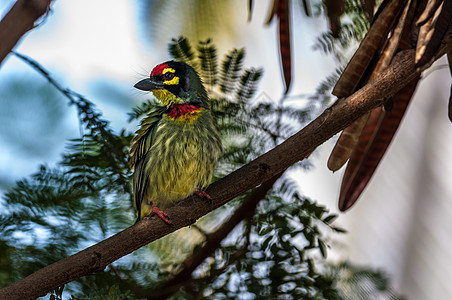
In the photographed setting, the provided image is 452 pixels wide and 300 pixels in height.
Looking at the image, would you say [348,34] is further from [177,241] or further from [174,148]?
[177,241]

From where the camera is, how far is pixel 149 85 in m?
1.38

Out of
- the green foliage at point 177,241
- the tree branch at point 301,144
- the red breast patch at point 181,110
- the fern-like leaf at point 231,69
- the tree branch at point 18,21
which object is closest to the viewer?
the tree branch at point 18,21

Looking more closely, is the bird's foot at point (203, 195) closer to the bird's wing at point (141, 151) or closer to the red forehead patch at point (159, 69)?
the bird's wing at point (141, 151)

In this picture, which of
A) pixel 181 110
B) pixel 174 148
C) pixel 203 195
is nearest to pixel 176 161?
pixel 174 148

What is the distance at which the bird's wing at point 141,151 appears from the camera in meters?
1.31

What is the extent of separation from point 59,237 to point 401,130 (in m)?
2.68

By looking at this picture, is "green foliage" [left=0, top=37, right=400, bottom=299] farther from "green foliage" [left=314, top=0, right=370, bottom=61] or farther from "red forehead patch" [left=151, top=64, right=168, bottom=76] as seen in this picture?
"green foliage" [left=314, top=0, right=370, bottom=61]

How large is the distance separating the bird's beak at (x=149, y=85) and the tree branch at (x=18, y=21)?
72cm

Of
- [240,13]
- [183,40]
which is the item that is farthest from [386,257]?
[183,40]

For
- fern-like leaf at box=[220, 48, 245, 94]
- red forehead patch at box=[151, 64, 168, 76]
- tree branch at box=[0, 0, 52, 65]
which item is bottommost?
tree branch at box=[0, 0, 52, 65]

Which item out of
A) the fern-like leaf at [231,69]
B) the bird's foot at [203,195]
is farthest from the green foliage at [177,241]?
the bird's foot at [203,195]

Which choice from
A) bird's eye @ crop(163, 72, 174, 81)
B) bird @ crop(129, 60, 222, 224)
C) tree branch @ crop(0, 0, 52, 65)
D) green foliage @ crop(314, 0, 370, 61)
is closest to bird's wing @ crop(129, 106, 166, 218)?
bird @ crop(129, 60, 222, 224)

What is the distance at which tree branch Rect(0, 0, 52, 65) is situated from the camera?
60cm

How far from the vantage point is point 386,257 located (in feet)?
10.5
